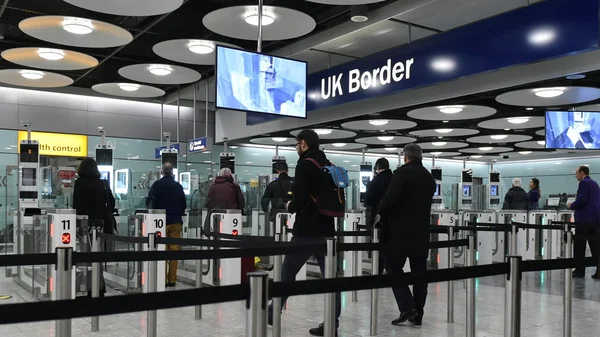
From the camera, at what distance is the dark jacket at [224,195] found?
8.09 metres

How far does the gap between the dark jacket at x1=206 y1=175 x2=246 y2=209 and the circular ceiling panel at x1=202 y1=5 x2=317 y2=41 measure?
6.92ft

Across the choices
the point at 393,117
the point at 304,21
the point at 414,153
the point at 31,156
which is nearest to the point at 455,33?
the point at 304,21

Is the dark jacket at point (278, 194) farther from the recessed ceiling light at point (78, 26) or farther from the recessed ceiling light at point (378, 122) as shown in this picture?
the recessed ceiling light at point (78, 26)

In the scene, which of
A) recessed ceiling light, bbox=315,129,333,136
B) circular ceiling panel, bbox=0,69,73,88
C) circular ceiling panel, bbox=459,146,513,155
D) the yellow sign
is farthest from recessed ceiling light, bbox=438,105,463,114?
the yellow sign

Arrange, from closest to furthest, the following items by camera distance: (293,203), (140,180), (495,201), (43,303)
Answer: (43,303) < (293,203) < (140,180) < (495,201)

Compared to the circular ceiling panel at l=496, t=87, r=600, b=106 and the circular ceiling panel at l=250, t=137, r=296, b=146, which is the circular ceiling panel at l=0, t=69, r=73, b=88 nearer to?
the circular ceiling panel at l=250, t=137, r=296, b=146

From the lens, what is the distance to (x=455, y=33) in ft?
24.7

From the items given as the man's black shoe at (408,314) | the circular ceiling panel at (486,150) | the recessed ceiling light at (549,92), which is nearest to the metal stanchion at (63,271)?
the man's black shoe at (408,314)

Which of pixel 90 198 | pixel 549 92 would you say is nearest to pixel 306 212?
pixel 90 198

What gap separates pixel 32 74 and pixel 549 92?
982cm

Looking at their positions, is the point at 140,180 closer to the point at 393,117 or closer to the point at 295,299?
the point at 393,117

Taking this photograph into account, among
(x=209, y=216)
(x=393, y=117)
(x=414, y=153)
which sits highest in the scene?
(x=393, y=117)

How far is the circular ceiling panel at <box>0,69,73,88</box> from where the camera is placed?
450 inches

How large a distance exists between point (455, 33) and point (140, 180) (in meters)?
8.21
